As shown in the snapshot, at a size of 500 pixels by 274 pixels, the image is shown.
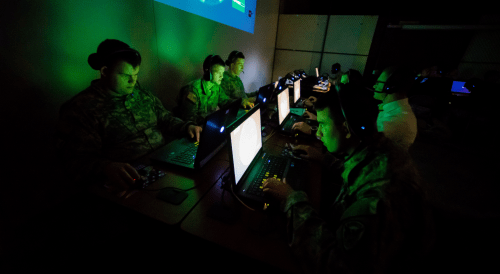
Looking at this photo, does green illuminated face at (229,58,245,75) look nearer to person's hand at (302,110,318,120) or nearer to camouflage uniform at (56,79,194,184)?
person's hand at (302,110,318,120)

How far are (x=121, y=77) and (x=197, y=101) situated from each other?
104 cm

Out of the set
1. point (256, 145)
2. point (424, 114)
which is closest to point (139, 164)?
point (256, 145)

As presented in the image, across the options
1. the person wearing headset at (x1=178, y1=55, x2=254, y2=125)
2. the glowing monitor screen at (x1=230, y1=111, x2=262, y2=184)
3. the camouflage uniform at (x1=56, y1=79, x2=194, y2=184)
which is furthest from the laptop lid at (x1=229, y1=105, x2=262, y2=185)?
the person wearing headset at (x1=178, y1=55, x2=254, y2=125)

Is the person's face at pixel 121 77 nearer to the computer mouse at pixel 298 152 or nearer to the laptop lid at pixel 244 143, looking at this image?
the laptop lid at pixel 244 143

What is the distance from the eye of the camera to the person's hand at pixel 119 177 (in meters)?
0.95

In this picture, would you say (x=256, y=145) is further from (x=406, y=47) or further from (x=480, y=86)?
(x=406, y=47)

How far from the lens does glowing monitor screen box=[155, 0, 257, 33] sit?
2.26 metres

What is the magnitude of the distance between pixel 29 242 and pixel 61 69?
1.29 m

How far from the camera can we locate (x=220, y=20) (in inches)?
112

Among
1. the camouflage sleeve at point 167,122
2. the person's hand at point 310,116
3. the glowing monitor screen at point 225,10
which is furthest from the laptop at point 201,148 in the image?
the glowing monitor screen at point 225,10

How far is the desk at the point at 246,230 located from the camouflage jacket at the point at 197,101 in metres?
1.31

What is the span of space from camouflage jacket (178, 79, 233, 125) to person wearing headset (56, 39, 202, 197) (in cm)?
56

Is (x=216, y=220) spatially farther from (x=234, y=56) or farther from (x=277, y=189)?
(x=234, y=56)

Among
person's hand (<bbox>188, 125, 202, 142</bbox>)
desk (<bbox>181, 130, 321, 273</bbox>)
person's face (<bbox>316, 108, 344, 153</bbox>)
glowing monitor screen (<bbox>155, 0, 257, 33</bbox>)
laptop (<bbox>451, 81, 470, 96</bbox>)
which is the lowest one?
desk (<bbox>181, 130, 321, 273</bbox>)
